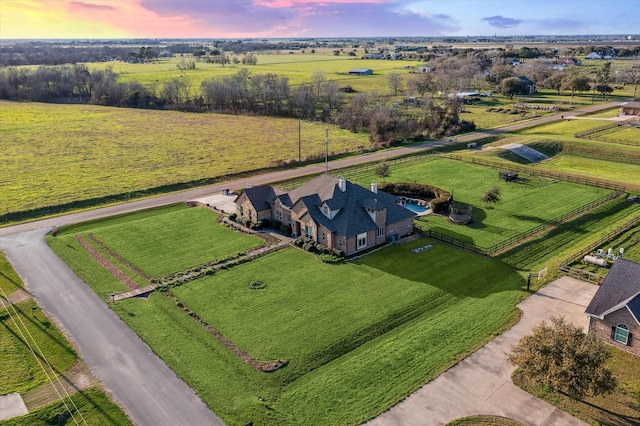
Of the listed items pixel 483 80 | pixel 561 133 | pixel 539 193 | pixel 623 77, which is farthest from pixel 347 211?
pixel 623 77

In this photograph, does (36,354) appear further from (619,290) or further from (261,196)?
(619,290)

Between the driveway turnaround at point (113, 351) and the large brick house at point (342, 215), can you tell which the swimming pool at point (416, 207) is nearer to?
the large brick house at point (342, 215)

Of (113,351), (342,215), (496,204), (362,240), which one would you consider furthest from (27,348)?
(496,204)

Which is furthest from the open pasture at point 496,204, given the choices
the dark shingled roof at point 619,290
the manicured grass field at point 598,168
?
the dark shingled roof at point 619,290

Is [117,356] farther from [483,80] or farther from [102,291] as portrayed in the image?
[483,80]

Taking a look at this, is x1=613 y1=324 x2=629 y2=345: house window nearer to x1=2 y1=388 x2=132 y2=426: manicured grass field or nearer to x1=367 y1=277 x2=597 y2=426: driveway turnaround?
x1=367 y1=277 x2=597 y2=426: driveway turnaround

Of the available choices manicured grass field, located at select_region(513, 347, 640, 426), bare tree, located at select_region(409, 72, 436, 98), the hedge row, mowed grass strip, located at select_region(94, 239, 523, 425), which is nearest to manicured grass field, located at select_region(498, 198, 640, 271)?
mowed grass strip, located at select_region(94, 239, 523, 425)
